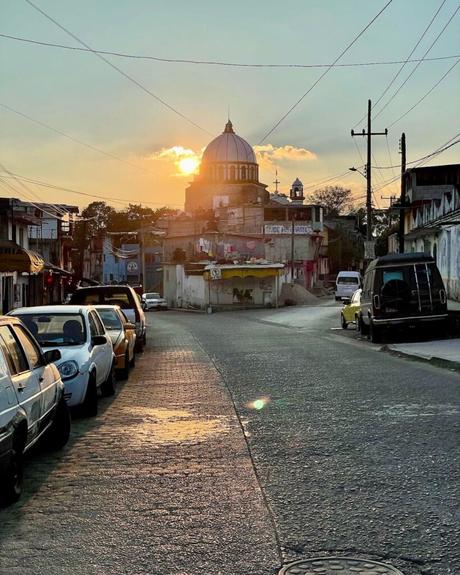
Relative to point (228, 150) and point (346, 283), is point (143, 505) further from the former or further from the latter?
point (228, 150)

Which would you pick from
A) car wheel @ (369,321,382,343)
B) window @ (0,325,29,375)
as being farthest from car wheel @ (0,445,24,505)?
car wheel @ (369,321,382,343)

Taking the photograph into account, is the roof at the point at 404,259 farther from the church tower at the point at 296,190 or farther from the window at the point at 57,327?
the church tower at the point at 296,190

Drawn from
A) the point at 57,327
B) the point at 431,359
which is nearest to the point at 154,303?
the point at 431,359

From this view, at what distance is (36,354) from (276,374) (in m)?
7.66

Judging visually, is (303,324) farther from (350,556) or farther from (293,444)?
(350,556)

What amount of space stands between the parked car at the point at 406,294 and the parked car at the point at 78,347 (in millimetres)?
11481

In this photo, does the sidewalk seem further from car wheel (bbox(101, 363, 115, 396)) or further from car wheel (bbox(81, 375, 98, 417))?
car wheel (bbox(81, 375, 98, 417))

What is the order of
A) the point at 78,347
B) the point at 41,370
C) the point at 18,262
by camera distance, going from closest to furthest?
Answer: the point at 41,370 → the point at 78,347 → the point at 18,262

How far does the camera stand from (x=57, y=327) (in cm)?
1128

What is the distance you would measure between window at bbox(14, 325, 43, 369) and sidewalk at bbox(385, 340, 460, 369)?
1009 centimetres

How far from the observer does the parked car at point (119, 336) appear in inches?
576

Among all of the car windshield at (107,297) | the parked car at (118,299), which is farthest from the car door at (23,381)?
the car windshield at (107,297)

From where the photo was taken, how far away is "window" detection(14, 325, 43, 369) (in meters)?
7.19

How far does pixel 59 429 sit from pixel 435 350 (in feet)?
41.6
